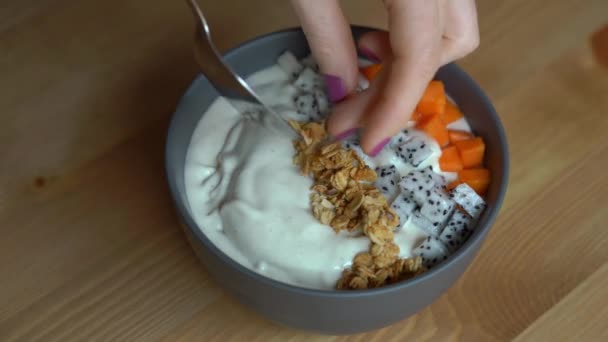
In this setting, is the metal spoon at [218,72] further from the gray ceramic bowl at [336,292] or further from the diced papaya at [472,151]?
the diced papaya at [472,151]

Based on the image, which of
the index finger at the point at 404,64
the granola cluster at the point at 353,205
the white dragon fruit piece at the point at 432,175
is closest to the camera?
the index finger at the point at 404,64

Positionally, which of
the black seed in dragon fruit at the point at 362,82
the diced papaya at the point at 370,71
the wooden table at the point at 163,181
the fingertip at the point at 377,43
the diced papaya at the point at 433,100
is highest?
the fingertip at the point at 377,43

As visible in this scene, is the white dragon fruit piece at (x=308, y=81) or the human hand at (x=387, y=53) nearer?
the human hand at (x=387, y=53)

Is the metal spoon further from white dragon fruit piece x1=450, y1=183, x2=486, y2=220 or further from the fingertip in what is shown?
white dragon fruit piece x1=450, y1=183, x2=486, y2=220

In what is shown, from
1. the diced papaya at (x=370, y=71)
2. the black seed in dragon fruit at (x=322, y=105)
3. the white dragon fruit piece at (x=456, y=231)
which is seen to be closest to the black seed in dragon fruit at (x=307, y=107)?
the black seed in dragon fruit at (x=322, y=105)

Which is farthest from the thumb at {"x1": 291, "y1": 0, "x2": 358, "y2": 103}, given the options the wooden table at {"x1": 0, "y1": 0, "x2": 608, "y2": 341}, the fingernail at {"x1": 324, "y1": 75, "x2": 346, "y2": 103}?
the wooden table at {"x1": 0, "y1": 0, "x2": 608, "y2": 341}

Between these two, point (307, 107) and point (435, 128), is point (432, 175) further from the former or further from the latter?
point (307, 107)

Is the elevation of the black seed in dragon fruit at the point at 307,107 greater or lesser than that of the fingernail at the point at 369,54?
lesser
